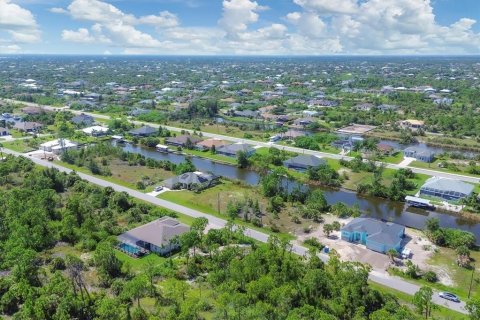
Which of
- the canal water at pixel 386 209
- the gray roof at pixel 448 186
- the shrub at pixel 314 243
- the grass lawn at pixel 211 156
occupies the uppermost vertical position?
the gray roof at pixel 448 186

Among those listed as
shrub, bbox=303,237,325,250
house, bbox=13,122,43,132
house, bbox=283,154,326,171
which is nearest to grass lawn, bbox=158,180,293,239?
shrub, bbox=303,237,325,250

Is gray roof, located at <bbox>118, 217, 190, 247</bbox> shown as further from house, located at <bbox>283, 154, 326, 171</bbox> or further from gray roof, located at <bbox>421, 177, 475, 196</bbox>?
gray roof, located at <bbox>421, 177, 475, 196</bbox>

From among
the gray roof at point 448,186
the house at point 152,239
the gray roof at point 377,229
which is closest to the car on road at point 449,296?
the gray roof at point 377,229

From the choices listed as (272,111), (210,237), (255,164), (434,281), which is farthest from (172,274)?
(272,111)

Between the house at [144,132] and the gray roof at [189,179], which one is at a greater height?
the gray roof at [189,179]

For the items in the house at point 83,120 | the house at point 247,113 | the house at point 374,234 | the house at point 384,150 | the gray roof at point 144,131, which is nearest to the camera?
the house at point 374,234

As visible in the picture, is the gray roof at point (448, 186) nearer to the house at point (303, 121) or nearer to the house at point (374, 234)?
the house at point (374, 234)

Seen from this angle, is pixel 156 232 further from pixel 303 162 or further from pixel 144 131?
pixel 144 131
